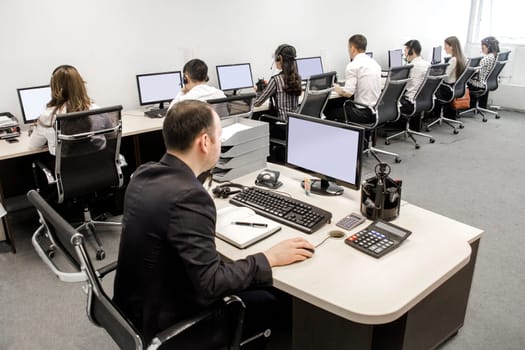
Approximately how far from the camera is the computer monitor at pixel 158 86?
4055 millimetres

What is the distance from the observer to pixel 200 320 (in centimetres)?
138

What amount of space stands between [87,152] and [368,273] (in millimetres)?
2028

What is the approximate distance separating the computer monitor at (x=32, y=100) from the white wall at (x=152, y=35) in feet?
0.57

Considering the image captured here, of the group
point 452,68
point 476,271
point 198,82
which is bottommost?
point 476,271

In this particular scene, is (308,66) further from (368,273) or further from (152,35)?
(368,273)

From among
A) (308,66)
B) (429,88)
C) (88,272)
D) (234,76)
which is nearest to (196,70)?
(234,76)

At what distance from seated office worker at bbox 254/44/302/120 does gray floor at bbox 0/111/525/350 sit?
1.05 m

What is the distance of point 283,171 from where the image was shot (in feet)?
7.80

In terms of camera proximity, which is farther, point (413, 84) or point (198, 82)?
point (413, 84)

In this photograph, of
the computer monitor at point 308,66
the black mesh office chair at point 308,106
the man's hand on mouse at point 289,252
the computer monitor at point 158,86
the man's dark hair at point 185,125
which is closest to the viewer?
the man's dark hair at point 185,125

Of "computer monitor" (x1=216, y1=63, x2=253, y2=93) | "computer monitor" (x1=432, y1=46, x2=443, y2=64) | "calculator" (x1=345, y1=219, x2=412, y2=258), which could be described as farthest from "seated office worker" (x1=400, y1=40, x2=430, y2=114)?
"calculator" (x1=345, y1=219, x2=412, y2=258)

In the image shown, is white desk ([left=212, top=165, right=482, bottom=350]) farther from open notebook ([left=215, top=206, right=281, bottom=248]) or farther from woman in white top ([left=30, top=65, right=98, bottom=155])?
woman in white top ([left=30, top=65, right=98, bottom=155])

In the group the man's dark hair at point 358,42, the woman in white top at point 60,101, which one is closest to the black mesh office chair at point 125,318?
the woman in white top at point 60,101

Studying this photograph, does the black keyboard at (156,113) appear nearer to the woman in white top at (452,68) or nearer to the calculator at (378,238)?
the calculator at (378,238)
